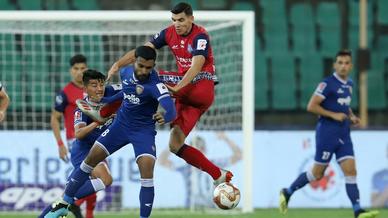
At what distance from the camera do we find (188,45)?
34.2 ft

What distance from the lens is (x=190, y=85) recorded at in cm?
1041

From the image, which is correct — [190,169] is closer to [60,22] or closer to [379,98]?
[60,22]

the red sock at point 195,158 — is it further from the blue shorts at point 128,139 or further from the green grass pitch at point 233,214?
the green grass pitch at point 233,214

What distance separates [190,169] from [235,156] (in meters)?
0.67

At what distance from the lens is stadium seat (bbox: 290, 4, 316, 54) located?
19.2 metres

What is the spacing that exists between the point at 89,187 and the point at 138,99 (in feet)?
4.84

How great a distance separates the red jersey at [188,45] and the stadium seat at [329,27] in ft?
29.1

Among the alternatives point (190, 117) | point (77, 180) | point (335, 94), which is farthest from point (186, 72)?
point (335, 94)

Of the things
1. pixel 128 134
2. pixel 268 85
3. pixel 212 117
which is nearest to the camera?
pixel 128 134

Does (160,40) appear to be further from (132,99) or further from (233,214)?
(233,214)

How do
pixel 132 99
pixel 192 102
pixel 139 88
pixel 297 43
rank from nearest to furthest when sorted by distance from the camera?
pixel 139 88 < pixel 132 99 < pixel 192 102 < pixel 297 43

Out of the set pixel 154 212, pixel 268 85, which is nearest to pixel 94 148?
pixel 154 212

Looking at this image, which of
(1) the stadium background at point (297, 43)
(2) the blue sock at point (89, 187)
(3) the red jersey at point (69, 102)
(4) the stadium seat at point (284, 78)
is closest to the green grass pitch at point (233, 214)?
(3) the red jersey at point (69, 102)

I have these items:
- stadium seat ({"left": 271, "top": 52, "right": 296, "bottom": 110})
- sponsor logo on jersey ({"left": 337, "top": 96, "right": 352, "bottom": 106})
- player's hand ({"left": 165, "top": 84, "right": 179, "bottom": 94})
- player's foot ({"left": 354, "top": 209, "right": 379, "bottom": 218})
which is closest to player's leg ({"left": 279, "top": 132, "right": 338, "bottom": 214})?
sponsor logo on jersey ({"left": 337, "top": 96, "right": 352, "bottom": 106})
